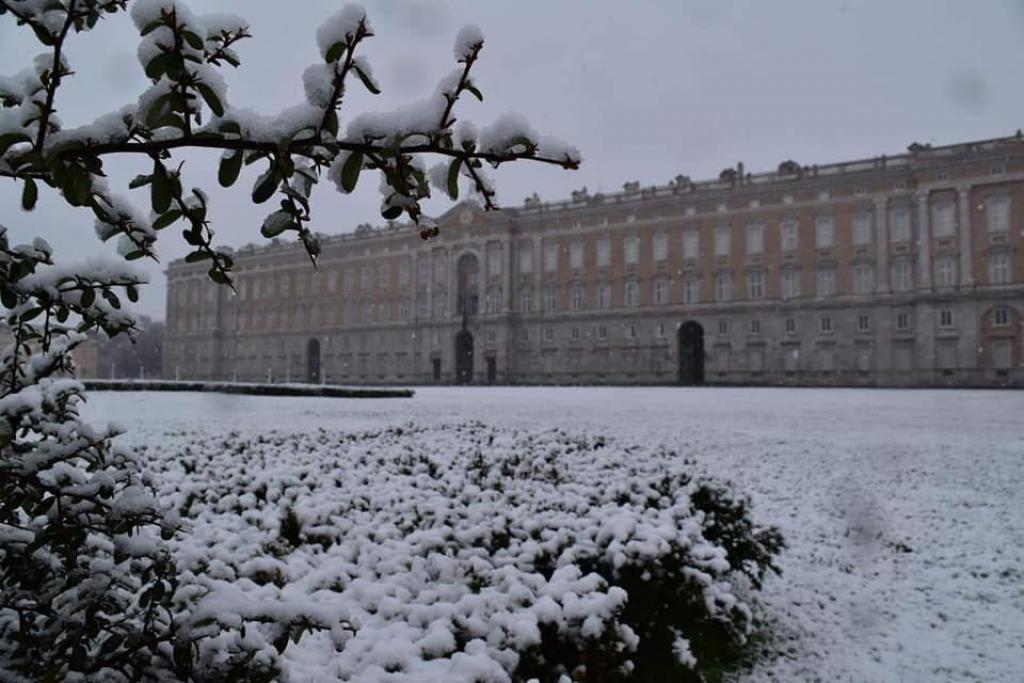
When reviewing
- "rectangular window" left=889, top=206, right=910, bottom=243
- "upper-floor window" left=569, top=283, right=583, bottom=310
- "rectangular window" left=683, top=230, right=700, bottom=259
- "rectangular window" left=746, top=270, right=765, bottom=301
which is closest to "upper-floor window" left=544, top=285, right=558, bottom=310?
"upper-floor window" left=569, top=283, right=583, bottom=310

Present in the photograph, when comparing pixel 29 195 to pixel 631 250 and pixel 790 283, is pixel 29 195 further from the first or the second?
pixel 631 250

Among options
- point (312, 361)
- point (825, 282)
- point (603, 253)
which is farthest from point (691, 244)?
point (312, 361)

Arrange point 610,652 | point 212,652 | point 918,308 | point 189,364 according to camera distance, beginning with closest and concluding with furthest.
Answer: point 212,652, point 610,652, point 918,308, point 189,364

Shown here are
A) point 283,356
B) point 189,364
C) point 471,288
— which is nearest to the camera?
point 471,288

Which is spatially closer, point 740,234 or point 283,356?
point 740,234

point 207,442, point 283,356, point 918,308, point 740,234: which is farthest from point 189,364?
point 207,442

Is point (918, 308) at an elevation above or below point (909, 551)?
above

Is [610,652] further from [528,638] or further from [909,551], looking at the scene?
[909,551]

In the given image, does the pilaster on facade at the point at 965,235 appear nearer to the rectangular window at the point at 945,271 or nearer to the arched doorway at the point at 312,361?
the rectangular window at the point at 945,271

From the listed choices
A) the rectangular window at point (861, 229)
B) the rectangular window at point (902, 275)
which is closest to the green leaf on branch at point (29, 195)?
the rectangular window at point (902, 275)

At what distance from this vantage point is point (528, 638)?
2570mm

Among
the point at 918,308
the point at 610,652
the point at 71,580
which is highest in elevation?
the point at 918,308

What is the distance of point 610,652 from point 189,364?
3262 inches

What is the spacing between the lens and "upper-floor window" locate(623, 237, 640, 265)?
5257cm
